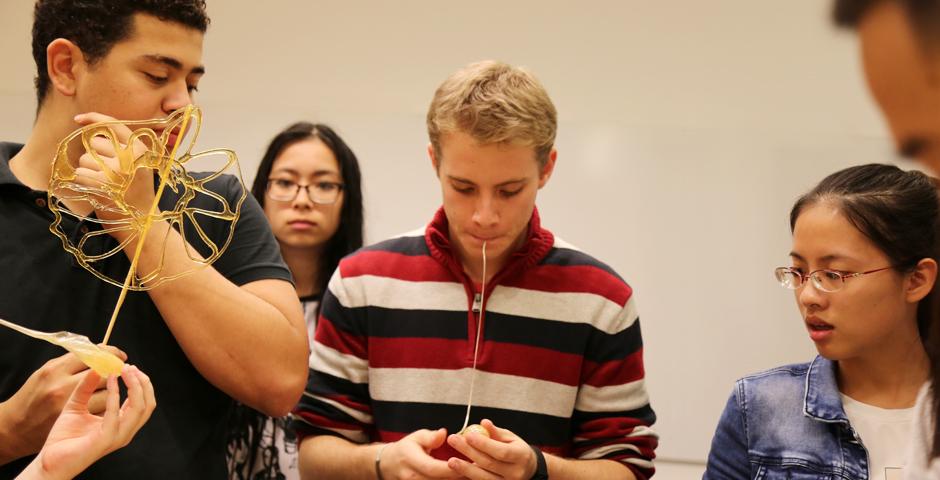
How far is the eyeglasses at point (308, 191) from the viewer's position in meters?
2.52

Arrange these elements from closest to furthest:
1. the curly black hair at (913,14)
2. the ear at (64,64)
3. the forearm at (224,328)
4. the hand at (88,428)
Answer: the curly black hair at (913,14) < the hand at (88,428) < the forearm at (224,328) < the ear at (64,64)

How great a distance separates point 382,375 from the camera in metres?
1.72

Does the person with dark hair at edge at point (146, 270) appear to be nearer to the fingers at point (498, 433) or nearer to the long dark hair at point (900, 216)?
the fingers at point (498, 433)

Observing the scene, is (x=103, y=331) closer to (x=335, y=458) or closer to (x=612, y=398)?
(x=335, y=458)

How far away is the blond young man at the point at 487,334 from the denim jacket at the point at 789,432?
16 cm

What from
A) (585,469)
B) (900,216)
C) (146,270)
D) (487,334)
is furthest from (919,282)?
(146,270)

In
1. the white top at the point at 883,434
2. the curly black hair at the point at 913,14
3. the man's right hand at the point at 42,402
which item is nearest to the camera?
the curly black hair at the point at 913,14

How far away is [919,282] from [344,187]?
1572 millimetres

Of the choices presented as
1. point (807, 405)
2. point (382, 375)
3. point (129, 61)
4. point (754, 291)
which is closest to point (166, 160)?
point (129, 61)

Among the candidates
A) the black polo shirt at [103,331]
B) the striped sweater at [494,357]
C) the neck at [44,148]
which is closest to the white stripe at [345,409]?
the striped sweater at [494,357]

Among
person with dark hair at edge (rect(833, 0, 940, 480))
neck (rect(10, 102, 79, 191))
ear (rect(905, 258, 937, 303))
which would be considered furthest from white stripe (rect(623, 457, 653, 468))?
person with dark hair at edge (rect(833, 0, 940, 480))

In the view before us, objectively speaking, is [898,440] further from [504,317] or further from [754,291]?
[754,291]

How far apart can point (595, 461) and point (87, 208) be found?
101 centimetres

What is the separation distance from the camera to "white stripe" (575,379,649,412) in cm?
167
